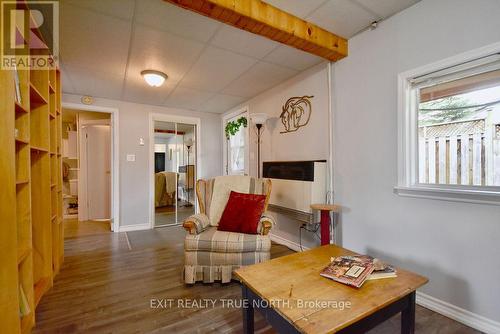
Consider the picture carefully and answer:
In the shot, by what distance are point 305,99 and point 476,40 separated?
1543 millimetres

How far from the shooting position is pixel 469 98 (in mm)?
1582

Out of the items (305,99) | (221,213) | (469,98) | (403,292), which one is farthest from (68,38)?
(469,98)

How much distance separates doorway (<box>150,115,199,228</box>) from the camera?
421 centimetres

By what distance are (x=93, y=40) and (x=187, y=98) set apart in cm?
176

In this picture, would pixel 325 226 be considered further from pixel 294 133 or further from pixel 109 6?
pixel 109 6

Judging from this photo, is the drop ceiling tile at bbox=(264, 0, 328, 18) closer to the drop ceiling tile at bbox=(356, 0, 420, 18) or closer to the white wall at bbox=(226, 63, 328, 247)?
the drop ceiling tile at bbox=(356, 0, 420, 18)

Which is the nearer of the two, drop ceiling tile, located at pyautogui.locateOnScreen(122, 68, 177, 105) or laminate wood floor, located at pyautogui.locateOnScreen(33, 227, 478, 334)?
laminate wood floor, located at pyautogui.locateOnScreen(33, 227, 478, 334)

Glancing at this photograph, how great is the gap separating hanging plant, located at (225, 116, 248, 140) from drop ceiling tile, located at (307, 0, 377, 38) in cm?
216

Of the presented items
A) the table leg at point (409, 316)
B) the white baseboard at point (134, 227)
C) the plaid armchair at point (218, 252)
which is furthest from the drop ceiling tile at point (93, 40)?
the table leg at point (409, 316)

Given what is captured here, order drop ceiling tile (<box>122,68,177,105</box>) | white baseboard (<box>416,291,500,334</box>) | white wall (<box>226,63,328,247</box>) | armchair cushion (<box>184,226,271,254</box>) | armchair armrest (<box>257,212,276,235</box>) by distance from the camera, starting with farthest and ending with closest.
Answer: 1. drop ceiling tile (<box>122,68,177,105</box>)
2. white wall (<box>226,63,328,247</box>)
3. armchair armrest (<box>257,212,276,235</box>)
4. armchair cushion (<box>184,226,271,254</box>)
5. white baseboard (<box>416,291,500,334</box>)

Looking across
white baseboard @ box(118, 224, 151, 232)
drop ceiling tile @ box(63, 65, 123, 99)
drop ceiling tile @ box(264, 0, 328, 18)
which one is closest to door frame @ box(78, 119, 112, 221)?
drop ceiling tile @ box(63, 65, 123, 99)

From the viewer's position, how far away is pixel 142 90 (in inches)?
133

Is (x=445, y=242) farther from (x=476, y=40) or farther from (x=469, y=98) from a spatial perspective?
(x=476, y=40)

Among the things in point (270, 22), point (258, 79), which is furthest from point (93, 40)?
point (258, 79)
